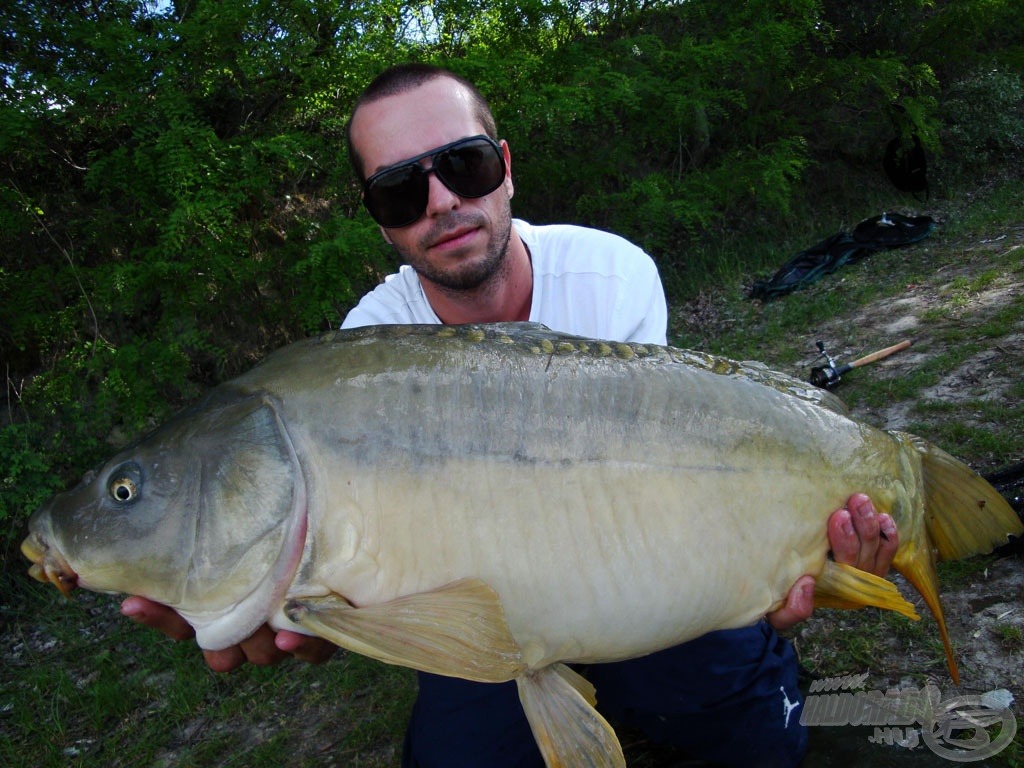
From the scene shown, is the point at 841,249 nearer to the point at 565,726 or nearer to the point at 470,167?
the point at 470,167

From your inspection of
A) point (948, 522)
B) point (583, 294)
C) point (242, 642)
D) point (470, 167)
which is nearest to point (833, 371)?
point (583, 294)

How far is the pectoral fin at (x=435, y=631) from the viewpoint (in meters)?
1.24

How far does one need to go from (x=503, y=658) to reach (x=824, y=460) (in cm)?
77

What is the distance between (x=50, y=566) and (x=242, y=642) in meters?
0.40

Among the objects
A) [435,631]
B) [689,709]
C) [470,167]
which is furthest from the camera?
[470,167]

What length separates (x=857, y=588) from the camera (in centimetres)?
150

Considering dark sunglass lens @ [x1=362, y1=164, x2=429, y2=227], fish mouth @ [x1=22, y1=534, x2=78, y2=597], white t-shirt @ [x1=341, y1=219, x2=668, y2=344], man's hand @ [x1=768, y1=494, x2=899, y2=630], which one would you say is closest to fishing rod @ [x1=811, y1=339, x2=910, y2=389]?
white t-shirt @ [x1=341, y1=219, x2=668, y2=344]

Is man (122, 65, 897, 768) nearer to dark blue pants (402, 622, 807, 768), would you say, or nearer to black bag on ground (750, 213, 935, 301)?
dark blue pants (402, 622, 807, 768)

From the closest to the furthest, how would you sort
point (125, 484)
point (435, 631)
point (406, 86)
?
point (435, 631)
point (125, 484)
point (406, 86)

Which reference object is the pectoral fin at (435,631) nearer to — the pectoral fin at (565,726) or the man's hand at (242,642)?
the pectoral fin at (565,726)

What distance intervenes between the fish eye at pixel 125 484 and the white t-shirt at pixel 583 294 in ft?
2.97

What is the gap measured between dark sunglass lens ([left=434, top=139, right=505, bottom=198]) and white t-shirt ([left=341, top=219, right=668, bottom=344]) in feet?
1.17

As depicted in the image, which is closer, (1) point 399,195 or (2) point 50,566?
(2) point 50,566

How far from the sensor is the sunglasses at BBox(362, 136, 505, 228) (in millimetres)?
1939
